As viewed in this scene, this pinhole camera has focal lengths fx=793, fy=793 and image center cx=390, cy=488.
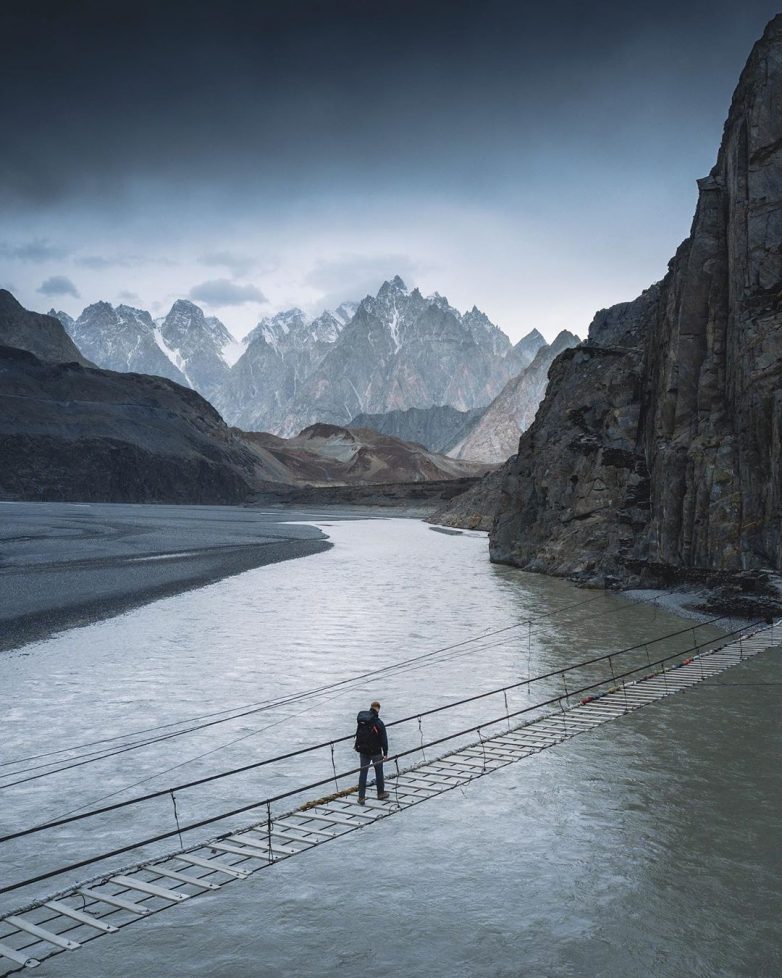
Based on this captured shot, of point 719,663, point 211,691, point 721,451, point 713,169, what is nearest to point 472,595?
point 721,451

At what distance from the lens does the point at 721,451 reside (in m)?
48.9

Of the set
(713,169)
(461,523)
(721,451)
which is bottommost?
(461,523)

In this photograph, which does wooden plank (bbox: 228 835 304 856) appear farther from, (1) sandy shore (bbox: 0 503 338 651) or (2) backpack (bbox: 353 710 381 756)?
(1) sandy shore (bbox: 0 503 338 651)

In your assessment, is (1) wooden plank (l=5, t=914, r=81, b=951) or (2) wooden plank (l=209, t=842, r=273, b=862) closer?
(1) wooden plank (l=5, t=914, r=81, b=951)

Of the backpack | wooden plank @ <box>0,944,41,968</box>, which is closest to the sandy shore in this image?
the backpack

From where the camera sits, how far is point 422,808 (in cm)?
1806

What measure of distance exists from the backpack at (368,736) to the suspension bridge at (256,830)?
0.63 m

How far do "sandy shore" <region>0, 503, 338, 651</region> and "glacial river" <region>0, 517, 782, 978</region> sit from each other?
588 centimetres

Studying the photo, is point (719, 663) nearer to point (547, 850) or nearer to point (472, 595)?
point (547, 850)

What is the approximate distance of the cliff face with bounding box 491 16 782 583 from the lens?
4575 cm

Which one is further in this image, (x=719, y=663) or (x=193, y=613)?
(x=193, y=613)

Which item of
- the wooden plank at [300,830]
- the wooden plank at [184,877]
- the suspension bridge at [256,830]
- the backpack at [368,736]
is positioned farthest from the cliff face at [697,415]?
the wooden plank at [184,877]

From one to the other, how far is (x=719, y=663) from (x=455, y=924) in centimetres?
2107

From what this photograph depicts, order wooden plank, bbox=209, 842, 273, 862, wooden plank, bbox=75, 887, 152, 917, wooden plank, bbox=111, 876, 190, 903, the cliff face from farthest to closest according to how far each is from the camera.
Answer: the cliff face
wooden plank, bbox=209, 842, 273, 862
wooden plank, bbox=111, 876, 190, 903
wooden plank, bbox=75, 887, 152, 917
